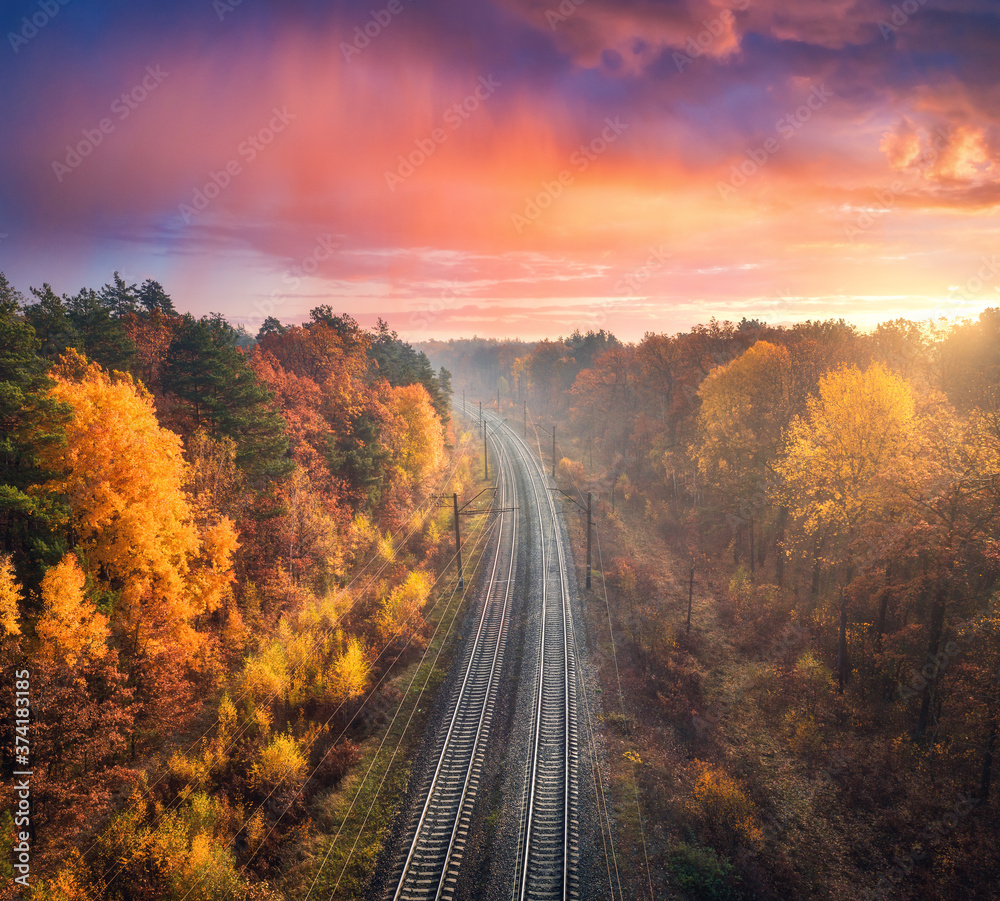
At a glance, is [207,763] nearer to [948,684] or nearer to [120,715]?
[120,715]

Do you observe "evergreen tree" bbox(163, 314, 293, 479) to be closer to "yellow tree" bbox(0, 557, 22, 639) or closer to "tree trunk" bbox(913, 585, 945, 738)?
"yellow tree" bbox(0, 557, 22, 639)

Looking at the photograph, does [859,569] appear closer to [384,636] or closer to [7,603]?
[384,636]

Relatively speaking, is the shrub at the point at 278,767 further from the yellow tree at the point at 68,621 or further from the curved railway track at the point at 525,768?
the yellow tree at the point at 68,621

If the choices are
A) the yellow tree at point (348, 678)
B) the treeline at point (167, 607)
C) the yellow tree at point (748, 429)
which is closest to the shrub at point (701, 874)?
the treeline at point (167, 607)

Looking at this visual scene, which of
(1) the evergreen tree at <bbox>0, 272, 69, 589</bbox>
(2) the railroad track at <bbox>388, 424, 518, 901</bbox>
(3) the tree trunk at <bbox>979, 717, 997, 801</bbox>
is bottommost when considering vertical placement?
(2) the railroad track at <bbox>388, 424, 518, 901</bbox>

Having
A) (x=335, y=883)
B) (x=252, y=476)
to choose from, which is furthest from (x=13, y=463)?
(x=335, y=883)

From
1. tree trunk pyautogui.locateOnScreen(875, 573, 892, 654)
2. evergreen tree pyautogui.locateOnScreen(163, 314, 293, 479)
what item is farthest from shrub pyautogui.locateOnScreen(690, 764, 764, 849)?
evergreen tree pyautogui.locateOnScreen(163, 314, 293, 479)
